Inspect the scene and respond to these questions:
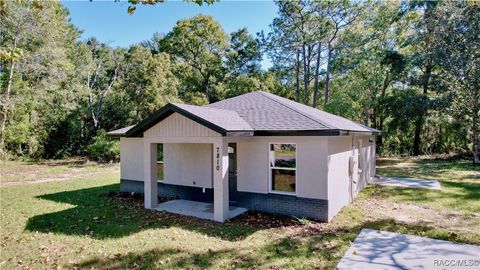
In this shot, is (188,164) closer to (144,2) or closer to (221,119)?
(221,119)

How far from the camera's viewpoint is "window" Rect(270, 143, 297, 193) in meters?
8.62

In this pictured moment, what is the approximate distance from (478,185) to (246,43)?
25.3 m

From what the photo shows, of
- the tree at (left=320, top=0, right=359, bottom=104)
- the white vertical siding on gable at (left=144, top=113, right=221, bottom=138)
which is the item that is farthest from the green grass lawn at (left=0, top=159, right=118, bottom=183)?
the tree at (left=320, top=0, right=359, bottom=104)

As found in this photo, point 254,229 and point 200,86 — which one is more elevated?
point 200,86

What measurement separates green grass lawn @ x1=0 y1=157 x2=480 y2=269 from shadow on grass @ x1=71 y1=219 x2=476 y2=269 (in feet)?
0.06

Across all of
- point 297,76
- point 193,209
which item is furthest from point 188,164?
point 297,76

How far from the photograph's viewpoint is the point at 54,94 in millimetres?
25109

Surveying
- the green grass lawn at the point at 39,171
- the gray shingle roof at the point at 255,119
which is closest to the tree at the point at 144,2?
the gray shingle roof at the point at 255,119

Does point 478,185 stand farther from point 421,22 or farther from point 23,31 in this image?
point 23,31

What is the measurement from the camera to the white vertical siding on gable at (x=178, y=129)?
8.27 meters

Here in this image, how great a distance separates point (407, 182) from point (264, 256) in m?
10.8

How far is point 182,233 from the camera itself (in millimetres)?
7227

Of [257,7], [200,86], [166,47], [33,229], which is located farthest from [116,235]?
[166,47]

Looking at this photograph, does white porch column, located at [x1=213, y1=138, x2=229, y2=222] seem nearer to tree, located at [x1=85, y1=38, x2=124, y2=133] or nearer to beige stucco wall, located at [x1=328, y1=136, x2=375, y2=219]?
beige stucco wall, located at [x1=328, y1=136, x2=375, y2=219]
